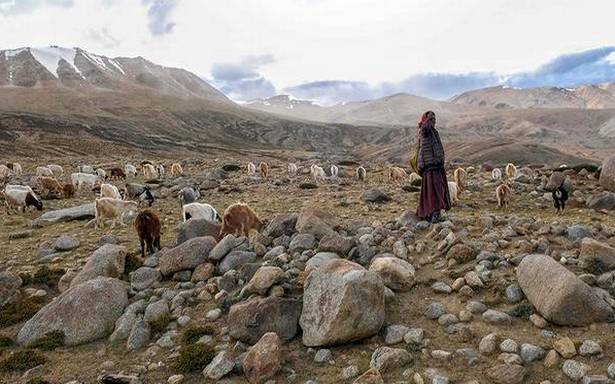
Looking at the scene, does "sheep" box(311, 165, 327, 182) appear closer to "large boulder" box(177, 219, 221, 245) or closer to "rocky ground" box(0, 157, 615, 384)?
"large boulder" box(177, 219, 221, 245)

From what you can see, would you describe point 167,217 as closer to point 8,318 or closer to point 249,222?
point 249,222

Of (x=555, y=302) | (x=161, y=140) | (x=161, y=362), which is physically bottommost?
(x=161, y=362)

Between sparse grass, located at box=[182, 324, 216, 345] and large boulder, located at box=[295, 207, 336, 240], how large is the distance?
12.8 feet

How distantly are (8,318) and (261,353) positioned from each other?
5.77 meters

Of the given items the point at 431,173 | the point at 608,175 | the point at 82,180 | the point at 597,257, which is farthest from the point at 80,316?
the point at 82,180

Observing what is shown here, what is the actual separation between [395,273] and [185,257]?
4.85m

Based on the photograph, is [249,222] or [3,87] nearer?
[249,222]

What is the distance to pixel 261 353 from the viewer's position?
710 centimetres

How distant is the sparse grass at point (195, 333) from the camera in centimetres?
823

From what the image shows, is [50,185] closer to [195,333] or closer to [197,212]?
[197,212]

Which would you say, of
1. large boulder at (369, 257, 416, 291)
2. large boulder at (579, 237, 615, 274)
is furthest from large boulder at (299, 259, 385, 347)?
large boulder at (579, 237, 615, 274)

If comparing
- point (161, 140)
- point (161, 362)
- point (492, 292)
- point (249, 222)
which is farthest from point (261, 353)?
point (161, 140)

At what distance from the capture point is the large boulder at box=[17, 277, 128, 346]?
8680mm

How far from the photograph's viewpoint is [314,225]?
11.8m
